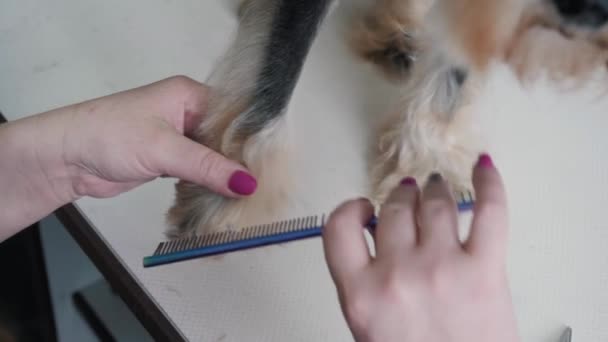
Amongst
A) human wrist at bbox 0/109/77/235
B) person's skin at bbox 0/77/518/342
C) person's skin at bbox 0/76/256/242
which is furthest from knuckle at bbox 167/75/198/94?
person's skin at bbox 0/77/518/342

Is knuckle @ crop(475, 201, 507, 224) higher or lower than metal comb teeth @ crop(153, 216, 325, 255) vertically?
higher

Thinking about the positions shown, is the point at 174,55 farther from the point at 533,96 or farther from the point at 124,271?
the point at 533,96

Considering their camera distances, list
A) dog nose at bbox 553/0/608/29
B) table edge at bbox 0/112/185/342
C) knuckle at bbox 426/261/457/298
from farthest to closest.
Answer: table edge at bbox 0/112/185/342, dog nose at bbox 553/0/608/29, knuckle at bbox 426/261/457/298

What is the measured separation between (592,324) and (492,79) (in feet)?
1.08

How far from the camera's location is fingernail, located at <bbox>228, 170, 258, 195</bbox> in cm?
60

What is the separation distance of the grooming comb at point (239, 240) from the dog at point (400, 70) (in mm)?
89

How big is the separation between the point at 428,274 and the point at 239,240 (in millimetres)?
205

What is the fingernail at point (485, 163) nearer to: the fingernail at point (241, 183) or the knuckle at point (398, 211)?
the knuckle at point (398, 211)

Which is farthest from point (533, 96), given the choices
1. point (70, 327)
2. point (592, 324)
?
point (70, 327)

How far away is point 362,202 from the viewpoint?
46 centimetres

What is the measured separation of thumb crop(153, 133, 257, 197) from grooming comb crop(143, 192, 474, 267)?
0.05 meters

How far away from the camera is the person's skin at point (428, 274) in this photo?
15.5 inches

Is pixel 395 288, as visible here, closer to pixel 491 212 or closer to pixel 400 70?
pixel 491 212

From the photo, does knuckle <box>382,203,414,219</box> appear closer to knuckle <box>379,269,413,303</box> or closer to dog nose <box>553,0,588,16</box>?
knuckle <box>379,269,413,303</box>
